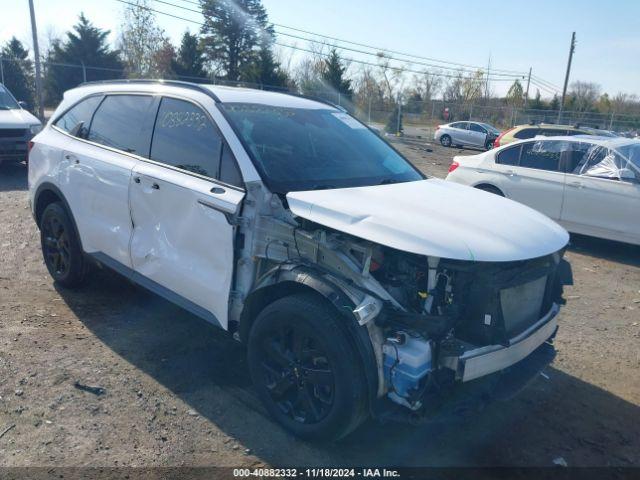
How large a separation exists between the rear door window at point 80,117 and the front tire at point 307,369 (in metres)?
2.90

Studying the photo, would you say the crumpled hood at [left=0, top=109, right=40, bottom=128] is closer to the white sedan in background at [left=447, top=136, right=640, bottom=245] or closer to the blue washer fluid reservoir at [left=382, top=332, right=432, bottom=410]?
the white sedan in background at [left=447, top=136, right=640, bottom=245]

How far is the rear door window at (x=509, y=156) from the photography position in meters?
8.70

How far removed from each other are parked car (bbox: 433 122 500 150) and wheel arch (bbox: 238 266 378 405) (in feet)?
88.1

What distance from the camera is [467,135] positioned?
28.7 meters

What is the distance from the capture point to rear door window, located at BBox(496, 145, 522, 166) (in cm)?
870

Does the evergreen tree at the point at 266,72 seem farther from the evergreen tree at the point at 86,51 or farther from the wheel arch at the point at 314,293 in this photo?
the wheel arch at the point at 314,293

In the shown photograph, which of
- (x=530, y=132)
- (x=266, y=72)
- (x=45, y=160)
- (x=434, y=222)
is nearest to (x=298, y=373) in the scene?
(x=434, y=222)

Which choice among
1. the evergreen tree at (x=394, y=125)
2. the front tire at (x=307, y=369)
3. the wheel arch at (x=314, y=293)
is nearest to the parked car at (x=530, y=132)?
the wheel arch at (x=314, y=293)

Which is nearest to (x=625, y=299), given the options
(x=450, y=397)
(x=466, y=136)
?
(x=450, y=397)

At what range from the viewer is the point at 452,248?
277 cm

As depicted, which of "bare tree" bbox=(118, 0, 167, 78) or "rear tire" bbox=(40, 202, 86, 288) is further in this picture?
"bare tree" bbox=(118, 0, 167, 78)

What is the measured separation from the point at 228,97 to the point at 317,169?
34.9 inches

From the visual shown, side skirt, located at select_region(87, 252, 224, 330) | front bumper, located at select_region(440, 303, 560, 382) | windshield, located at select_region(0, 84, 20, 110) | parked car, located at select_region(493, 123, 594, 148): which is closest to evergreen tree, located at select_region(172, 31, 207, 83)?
windshield, located at select_region(0, 84, 20, 110)

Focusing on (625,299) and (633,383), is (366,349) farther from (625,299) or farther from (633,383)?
(625,299)
